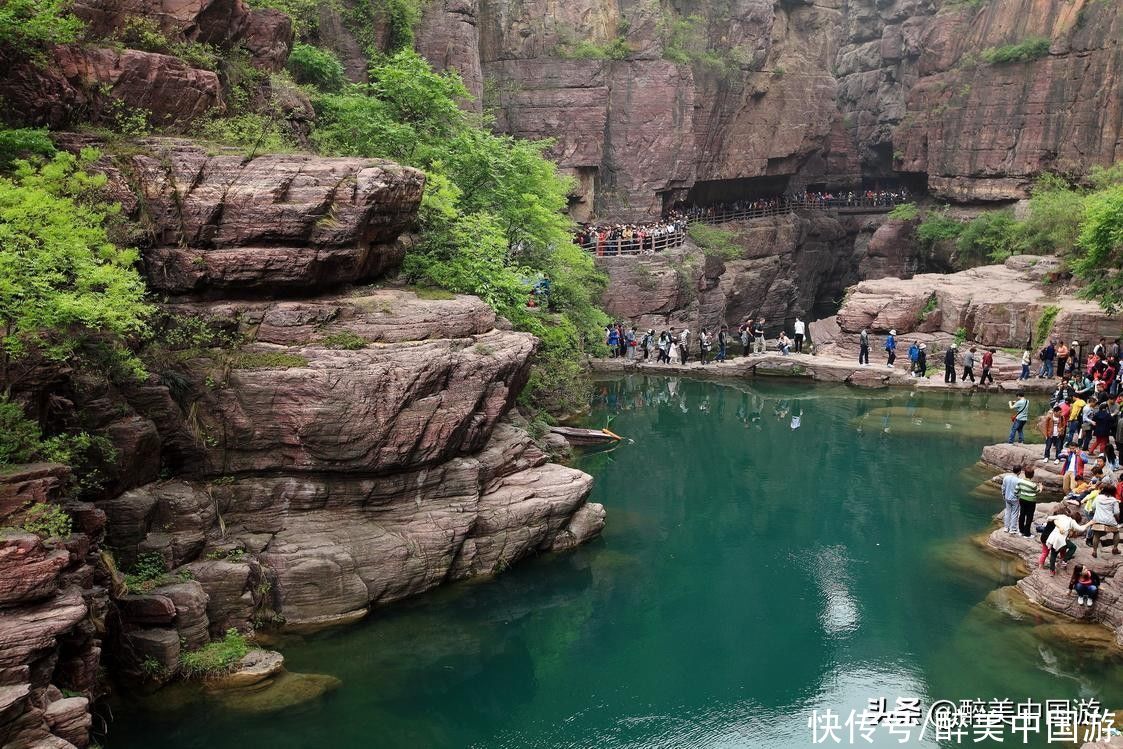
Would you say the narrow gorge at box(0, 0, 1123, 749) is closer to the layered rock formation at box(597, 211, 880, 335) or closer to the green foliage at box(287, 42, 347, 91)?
the green foliage at box(287, 42, 347, 91)

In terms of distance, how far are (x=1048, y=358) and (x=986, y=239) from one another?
51.6ft

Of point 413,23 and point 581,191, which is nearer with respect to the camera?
point 413,23

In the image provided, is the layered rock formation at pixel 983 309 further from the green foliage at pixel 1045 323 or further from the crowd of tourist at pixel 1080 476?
the crowd of tourist at pixel 1080 476

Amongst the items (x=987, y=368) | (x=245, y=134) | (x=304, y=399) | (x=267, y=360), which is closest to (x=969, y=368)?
(x=987, y=368)

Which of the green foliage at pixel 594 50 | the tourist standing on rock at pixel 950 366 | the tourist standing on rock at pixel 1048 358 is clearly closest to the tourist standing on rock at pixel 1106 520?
the tourist standing on rock at pixel 1048 358

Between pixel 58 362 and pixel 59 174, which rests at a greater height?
pixel 59 174

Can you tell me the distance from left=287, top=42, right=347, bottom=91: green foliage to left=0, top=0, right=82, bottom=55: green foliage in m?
10.2

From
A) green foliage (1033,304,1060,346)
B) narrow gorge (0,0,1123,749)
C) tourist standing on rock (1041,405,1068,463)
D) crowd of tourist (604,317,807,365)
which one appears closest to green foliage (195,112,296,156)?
narrow gorge (0,0,1123,749)

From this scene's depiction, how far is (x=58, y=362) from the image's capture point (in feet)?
44.9

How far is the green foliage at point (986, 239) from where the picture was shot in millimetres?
44781

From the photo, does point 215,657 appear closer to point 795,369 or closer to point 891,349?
point 795,369

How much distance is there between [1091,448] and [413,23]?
25073 millimetres

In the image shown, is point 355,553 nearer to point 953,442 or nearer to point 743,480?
point 743,480

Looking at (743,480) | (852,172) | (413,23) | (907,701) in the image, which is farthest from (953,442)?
(852,172)
